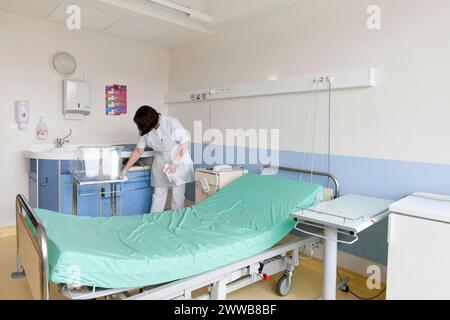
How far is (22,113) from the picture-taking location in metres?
3.53

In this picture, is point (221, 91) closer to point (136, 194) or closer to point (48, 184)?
point (136, 194)

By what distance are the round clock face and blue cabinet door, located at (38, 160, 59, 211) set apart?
1133 mm

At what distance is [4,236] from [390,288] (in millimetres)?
3586

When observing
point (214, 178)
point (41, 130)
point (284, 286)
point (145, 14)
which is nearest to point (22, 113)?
point (41, 130)

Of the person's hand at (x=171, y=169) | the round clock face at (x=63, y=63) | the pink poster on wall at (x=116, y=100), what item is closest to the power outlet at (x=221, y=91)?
the person's hand at (x=171, y=169)

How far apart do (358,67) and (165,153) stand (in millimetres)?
2019

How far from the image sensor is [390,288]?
78.0 inches

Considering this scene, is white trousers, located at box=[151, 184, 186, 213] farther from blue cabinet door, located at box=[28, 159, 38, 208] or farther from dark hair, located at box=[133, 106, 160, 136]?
blue cabinet door, located at box=[28, 159, 38, 208]

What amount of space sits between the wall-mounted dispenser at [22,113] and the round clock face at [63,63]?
1.66ft

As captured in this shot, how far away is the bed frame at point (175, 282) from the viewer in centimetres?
158

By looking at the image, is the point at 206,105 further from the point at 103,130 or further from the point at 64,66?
the point at 64,66

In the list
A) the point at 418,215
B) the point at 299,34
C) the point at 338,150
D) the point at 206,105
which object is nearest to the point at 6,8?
the point at 206,105

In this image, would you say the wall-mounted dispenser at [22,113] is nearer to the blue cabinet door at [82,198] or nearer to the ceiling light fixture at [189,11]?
the blue cabinet door at [82,198]

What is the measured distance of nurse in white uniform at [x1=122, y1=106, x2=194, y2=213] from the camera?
3.43m
